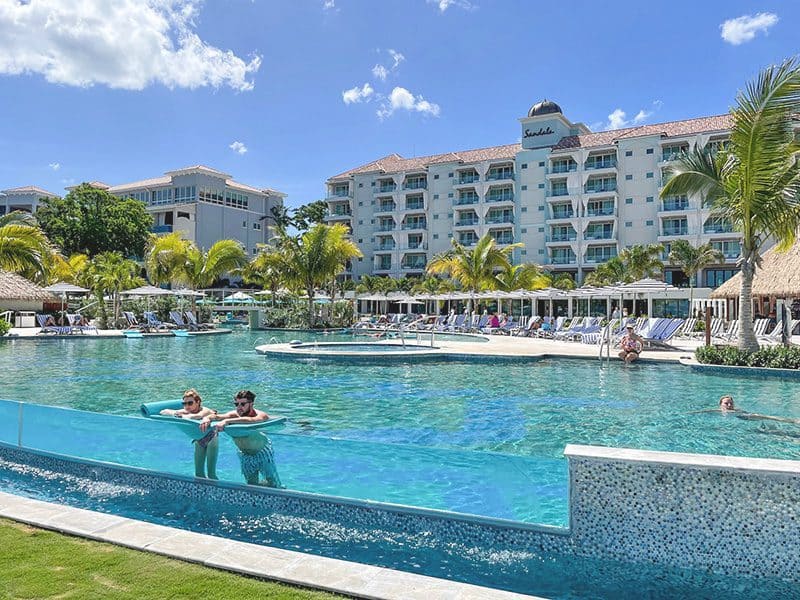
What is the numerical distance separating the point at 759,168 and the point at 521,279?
29.2m

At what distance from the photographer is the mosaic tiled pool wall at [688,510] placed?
3.80m

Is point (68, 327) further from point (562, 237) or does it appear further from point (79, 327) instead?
point (562, 237)

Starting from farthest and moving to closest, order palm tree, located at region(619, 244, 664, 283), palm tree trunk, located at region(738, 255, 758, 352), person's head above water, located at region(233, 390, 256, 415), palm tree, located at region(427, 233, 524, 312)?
palm tree, located at region(619, 244, 664, 283) < palm tree, located at region(427, 233, 524, 312) < palm tree trunk, located at region(738, 255, 758, 352) < person's head above water, located at region(233, 390, 256, 415)

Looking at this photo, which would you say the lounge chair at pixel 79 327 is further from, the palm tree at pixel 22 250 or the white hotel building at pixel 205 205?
the white hotel building at pixel 205 205

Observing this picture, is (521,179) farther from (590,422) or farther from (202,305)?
(590,422)

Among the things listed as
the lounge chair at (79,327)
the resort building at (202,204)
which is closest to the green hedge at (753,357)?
the lounge chair at (79,327)

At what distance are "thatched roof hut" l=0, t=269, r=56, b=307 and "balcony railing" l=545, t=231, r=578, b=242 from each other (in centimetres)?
3891

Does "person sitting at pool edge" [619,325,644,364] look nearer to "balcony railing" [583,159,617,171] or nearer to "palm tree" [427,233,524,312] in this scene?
"palm tree" [427,233,524,312]

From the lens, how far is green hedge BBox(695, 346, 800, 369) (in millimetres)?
14453

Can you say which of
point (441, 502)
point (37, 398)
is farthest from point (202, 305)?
point (441, 502)

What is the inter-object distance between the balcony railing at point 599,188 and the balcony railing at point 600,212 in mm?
1471

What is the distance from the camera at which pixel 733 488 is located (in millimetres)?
3852

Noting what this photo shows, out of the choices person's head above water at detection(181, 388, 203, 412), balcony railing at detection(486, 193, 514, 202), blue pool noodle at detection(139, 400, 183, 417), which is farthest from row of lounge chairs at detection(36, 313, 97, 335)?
balcony railing at detection(486, 193, 514, 202)

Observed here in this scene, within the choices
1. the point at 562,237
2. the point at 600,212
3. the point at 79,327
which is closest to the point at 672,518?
the point at 79,327
